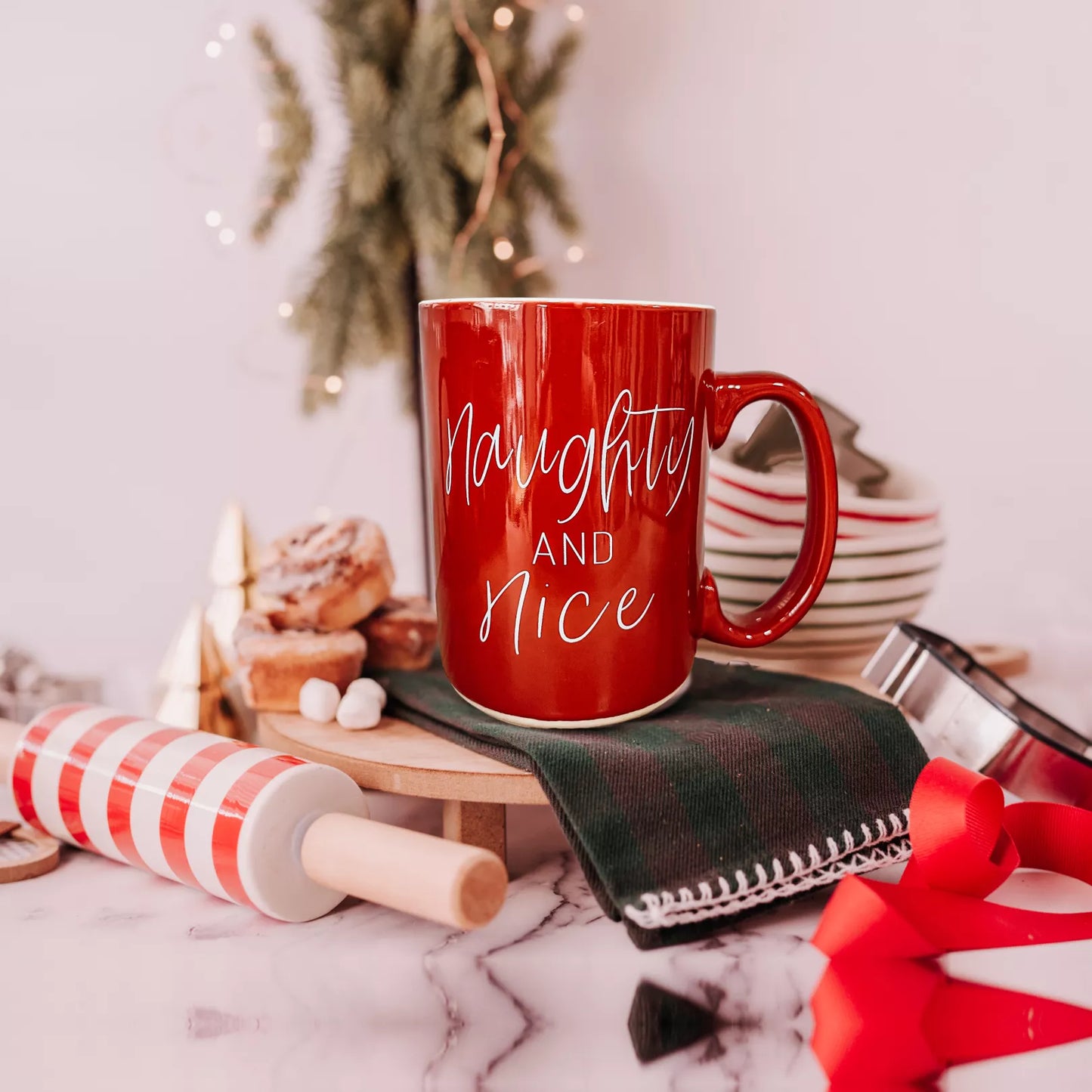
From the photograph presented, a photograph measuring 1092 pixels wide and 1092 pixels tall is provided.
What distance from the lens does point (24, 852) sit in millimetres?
543

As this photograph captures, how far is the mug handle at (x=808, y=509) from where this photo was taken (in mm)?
550

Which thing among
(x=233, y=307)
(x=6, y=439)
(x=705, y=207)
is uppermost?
(x=705, y=207)

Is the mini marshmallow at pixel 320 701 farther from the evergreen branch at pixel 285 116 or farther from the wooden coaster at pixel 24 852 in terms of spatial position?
the evergreen branch at pixel 285 116

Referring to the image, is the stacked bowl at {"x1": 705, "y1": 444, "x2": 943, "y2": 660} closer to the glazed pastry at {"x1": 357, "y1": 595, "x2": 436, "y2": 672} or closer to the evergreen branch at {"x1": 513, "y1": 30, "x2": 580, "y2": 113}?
the glazed pastry at {"x1": 357, "y1": 595, "x2": 436, "y2": 672}

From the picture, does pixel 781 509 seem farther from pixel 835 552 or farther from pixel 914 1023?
pixel 914 1023

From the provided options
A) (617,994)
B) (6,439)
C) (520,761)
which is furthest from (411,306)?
(617,994)

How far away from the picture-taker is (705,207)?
4.48ft

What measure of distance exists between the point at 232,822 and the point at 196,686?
20 cm

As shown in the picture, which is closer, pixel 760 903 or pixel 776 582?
pixel 760 903

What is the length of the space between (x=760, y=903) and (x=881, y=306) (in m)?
0.92

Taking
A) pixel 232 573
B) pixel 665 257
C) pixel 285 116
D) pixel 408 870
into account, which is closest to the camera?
pixel 408 870

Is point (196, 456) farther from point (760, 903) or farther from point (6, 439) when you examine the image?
point (760, 903)

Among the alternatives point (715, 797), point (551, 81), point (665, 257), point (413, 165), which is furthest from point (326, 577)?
point (665, 257)

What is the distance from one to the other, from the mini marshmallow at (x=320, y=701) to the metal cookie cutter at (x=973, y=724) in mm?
328
